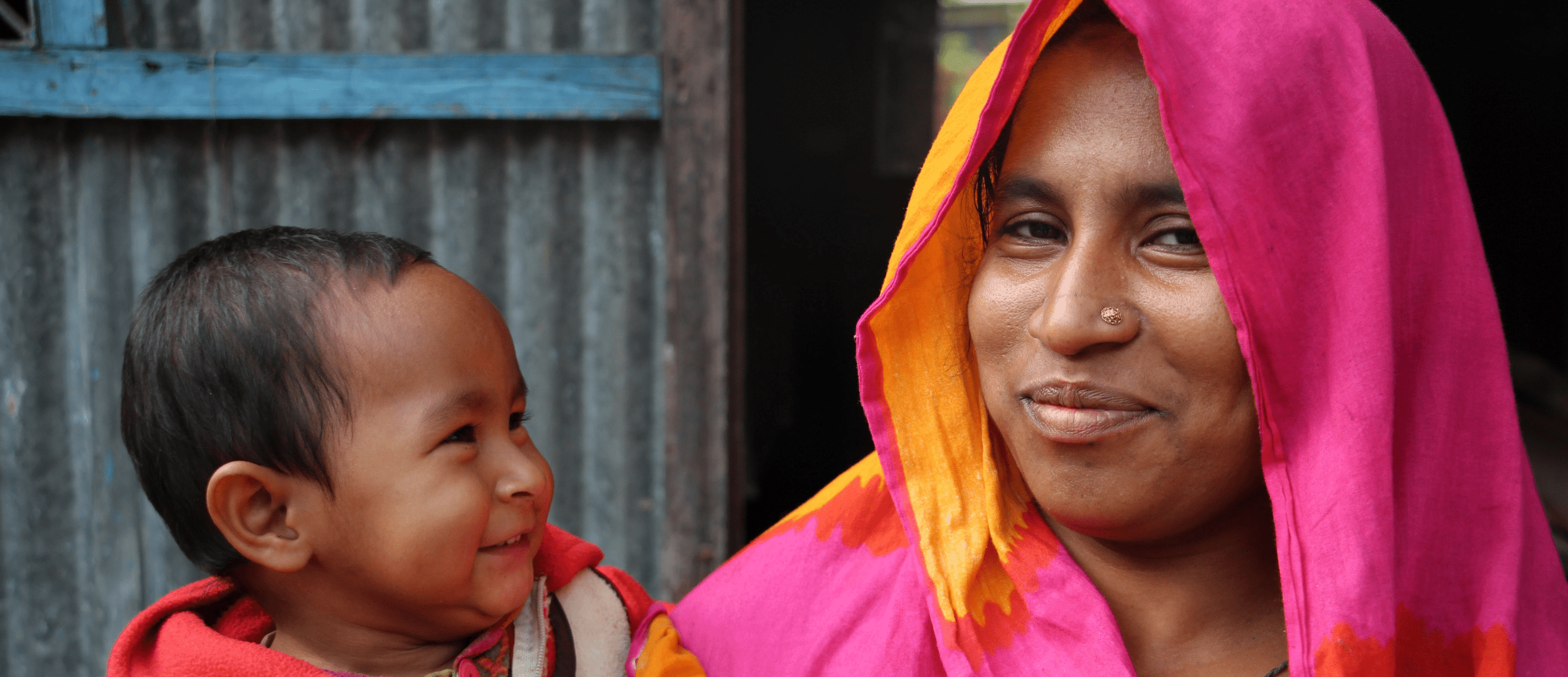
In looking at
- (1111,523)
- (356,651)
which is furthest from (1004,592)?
(356,651)

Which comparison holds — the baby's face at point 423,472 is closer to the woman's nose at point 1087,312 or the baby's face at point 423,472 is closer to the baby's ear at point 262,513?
the baby's ear at point 262,513

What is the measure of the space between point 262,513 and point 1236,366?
1.19 metres

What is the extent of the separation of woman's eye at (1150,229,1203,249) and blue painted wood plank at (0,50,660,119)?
1.55 metres

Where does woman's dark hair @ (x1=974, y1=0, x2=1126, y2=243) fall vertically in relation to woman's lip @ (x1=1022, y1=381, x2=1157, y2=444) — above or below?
above

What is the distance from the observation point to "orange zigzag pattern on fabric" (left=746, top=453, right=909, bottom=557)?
1436 mm

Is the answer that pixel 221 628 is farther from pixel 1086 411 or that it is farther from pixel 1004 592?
pixel 1086 411

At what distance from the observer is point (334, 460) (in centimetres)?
124

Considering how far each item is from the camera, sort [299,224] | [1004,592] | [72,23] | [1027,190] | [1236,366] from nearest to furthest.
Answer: [1236,366]
[1027,190]
[1004,592]
[72,23]
[299,224]

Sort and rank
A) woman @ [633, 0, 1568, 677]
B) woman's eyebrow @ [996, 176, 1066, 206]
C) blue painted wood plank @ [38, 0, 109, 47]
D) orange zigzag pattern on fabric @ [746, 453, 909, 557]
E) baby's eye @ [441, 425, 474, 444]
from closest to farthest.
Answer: woman @ [633, 0, 1568, 677], woman's eyebrow @ [996, 176, 1066, 206], baby's eye @ [441, 425, 474, 444], orange zigzag pattern on fabric @ [746, 453, 909, 557], blue painted wood plank @ [38, 0, 109, 47]

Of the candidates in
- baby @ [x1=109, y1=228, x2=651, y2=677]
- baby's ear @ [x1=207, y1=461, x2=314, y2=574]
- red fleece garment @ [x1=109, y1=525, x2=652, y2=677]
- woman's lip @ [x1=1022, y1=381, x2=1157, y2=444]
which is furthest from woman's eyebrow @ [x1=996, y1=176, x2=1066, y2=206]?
baby's ear @ [x1=207, y1=461, x2=314, y2=574]

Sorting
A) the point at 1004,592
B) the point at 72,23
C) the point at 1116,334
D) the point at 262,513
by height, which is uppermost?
the point at 72,23

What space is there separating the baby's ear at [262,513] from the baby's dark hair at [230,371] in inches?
0.8

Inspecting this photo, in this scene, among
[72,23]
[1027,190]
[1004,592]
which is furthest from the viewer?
[72,23]

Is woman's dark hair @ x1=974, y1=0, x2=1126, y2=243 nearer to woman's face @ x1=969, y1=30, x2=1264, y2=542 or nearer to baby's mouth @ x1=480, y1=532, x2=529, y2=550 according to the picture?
woman's face @ x1=969, y1=30, x2=1264, y2=542
